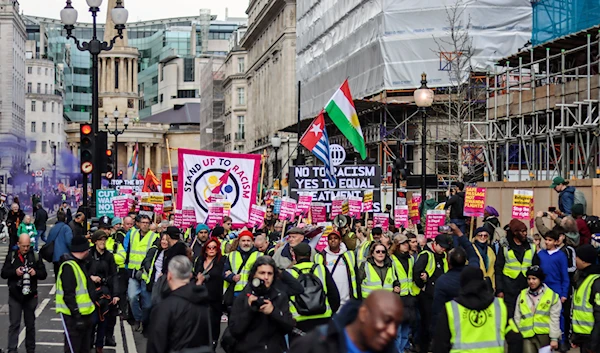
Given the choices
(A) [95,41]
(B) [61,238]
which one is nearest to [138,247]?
(B) [61,238]

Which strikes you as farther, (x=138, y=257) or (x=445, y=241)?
(x=138, y=257)

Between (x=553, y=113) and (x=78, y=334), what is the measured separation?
718 inches

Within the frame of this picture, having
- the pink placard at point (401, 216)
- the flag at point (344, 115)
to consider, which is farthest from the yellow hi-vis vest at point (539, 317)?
the flag at point (344, 115)

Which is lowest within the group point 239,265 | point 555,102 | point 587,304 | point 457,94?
point 587,304

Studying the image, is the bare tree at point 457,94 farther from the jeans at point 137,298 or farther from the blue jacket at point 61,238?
the jeans at point 137,298

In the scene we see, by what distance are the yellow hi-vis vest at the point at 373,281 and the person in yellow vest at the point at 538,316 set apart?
1.97 metres

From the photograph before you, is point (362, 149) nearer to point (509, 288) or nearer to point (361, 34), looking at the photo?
point (509, 288)

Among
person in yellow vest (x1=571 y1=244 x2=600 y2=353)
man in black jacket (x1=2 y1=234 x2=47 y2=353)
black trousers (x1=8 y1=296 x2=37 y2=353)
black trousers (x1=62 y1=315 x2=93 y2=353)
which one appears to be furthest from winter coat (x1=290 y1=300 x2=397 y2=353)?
black trousers (x1=8 y1=296 x2=37 y2=353)

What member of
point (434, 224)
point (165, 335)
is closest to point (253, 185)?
point (434, 224)

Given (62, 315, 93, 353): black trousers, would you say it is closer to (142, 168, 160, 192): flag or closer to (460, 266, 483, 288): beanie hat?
(460, 266, 483, 288): beanie hat

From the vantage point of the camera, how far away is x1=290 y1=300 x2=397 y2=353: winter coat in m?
5.41

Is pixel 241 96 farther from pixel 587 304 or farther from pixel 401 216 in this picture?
pixel 587 304

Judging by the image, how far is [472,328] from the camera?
7.77 m

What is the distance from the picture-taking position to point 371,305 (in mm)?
5250
